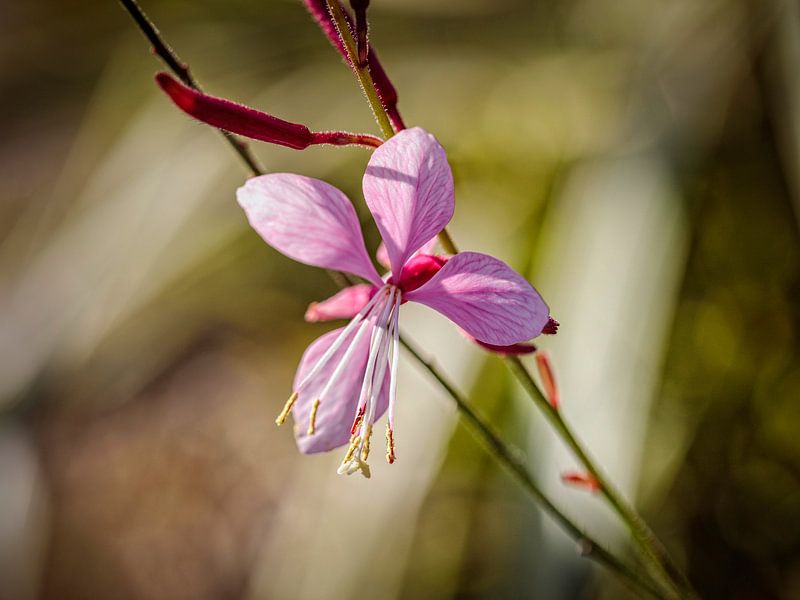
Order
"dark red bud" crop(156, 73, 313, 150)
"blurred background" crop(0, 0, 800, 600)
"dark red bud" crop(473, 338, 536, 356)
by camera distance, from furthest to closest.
→ "blurred background" crop(0, 0, 800, 600), "dark red bud" crop(473, 338, 536, 356), "dark red bud" crop(156, 73, 313, 150)

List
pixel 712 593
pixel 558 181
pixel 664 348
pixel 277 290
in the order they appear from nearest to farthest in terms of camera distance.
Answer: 1. pixel 712 593
2. pixel 664 348
3. pixel 558 181
4. pixel 277 290

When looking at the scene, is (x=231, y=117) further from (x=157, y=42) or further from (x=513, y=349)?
(x=513, y=349)

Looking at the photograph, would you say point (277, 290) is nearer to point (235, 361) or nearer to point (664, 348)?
point (235, 361)

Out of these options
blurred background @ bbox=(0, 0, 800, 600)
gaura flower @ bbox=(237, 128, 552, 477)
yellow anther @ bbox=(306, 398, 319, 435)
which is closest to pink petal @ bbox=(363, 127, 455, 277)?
gaura flower @ bbox=(237, 128, 552, 477)

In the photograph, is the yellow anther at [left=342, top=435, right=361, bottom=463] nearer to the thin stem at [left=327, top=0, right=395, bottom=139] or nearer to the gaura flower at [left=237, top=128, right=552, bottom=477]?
the gaura flower at [left=237, top=128, right=552, bottom=477]

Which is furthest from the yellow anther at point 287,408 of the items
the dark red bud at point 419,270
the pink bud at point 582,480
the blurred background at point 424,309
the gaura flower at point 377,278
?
the blurred background at point 424,309

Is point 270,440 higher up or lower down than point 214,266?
lower down

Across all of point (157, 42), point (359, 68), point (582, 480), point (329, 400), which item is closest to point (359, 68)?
point (359, 68)

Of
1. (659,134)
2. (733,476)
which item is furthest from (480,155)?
(733,476)
